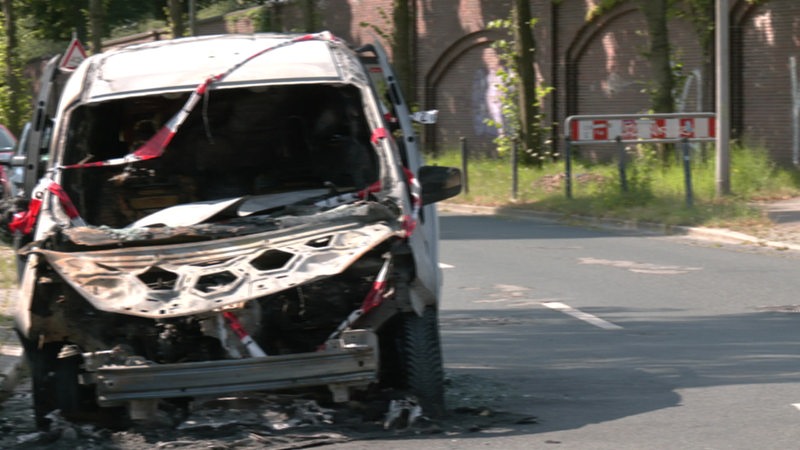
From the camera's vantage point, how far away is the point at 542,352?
981 centimetres

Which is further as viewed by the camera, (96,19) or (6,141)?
(96,19)

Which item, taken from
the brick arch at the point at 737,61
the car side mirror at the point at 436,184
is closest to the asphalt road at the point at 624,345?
the car side mirror at the point at 436,184

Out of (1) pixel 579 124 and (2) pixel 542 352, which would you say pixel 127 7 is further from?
(2) pixel 542 352

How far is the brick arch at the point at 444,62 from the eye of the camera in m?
38.8

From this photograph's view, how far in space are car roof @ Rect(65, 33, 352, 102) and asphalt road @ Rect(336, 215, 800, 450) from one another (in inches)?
80.5

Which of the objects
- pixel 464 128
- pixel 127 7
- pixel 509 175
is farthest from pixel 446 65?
pixel 127 7

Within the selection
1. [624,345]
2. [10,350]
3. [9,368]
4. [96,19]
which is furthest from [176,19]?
[9,368]

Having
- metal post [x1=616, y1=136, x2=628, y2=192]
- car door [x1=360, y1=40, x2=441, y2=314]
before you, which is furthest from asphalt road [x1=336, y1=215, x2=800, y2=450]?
metal post [x1=616, y1=136, x2=628, y2=192]

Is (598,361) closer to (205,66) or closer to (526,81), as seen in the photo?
(205,66)

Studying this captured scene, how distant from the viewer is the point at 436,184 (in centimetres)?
770

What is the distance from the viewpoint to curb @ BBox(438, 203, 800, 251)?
1803 centimetres

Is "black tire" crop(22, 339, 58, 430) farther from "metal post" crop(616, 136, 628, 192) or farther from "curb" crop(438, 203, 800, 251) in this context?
"metal post" crop(616, 136, 628, 192)

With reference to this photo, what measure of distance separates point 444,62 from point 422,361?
111 ft

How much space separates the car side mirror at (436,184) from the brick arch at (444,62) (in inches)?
1217
